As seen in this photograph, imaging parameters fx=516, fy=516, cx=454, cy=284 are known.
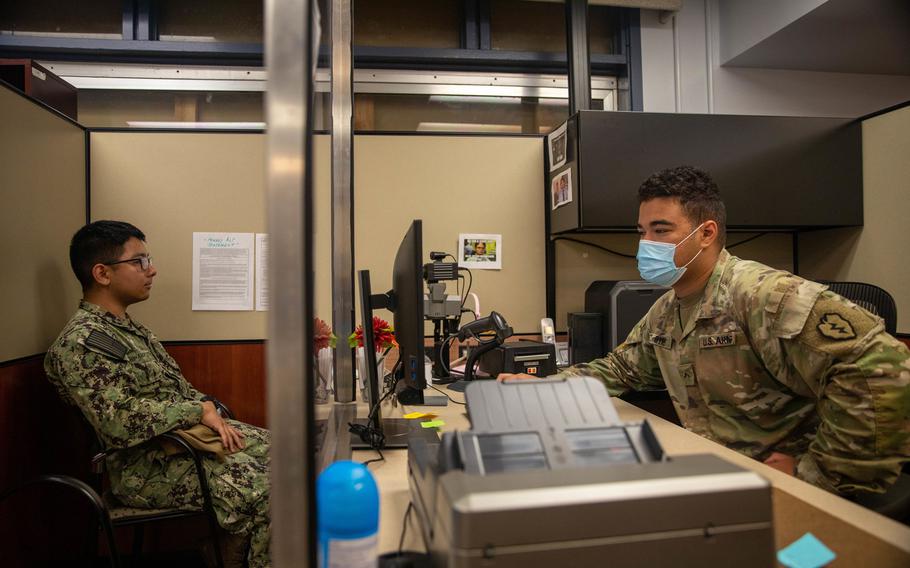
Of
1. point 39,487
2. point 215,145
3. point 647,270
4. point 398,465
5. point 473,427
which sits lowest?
point 39,487

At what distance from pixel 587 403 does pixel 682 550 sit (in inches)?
9.4

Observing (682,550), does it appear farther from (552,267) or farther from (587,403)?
(552,267)

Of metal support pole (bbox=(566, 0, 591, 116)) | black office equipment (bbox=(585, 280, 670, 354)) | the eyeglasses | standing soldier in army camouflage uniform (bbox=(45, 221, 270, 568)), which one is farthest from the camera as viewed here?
metal support pole (bbox=(566, 0, 591, 116))

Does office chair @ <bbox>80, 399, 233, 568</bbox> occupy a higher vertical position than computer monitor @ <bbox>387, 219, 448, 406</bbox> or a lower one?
lower

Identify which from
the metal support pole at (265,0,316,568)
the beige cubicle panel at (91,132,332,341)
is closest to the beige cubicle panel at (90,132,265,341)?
the beige cubicle panel at (91,132,332,341)

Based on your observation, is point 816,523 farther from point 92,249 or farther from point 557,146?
point 92,249

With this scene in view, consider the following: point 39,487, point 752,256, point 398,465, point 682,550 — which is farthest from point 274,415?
point 752,256

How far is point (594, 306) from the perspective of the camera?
2328 millimetres

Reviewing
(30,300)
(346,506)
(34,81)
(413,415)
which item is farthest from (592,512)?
(34,81)

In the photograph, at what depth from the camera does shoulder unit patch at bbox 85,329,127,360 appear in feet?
5.42

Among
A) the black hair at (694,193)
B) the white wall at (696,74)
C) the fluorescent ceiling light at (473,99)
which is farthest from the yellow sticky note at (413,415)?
the white wall at (696,74)

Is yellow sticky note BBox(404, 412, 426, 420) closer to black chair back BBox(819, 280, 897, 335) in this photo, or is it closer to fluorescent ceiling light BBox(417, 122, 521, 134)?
black chair back BBox(819, 280, 897, 335)

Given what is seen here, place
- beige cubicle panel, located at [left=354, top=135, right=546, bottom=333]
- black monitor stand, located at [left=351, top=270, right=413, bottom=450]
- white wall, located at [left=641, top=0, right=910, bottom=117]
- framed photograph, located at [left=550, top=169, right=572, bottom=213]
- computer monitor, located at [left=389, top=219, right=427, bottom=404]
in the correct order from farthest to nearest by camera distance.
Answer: white wall, located at [left=641, top=0, right=910, bottom=117] → beige cubicle panel, located at [left=354, top=135, right=546, bottom=333] → framed photograph, located at [left=550, top=169, right=572, bottom=213] → black monitor stand, located at [left=351, top=270, right=413, bottom=450] → computer monitor, located at [left=389, top=219, right=427, bottom=404]

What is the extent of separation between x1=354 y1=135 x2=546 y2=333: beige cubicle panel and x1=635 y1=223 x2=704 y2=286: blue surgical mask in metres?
0.99
